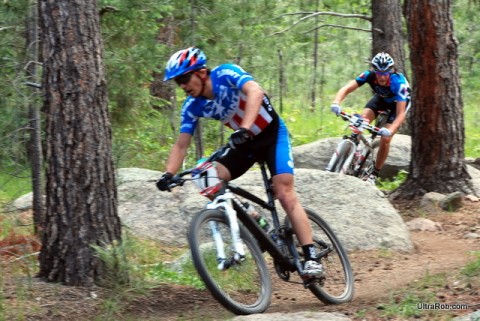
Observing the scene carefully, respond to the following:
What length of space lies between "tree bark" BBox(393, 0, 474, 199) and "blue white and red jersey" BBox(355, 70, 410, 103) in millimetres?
263

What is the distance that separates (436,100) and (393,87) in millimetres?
631

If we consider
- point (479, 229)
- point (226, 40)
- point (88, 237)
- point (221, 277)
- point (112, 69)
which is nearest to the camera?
point (221, 277)

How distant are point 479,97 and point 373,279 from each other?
15576 millimetres

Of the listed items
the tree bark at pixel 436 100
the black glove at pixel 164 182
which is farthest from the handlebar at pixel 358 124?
the black glove at pixel 164 182

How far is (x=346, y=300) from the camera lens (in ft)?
21.2

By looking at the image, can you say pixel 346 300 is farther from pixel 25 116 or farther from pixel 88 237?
pixel 25 116

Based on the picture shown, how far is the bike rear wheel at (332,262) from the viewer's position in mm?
6508

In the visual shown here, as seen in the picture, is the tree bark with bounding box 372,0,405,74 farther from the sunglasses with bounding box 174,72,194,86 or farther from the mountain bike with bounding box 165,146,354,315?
the sunglasses with bounding box 174,72,194,86

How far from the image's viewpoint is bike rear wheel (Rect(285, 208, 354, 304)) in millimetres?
6508

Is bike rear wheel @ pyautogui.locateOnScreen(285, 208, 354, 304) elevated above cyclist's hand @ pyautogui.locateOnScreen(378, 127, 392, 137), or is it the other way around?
cyclist's hand @ pyautogui.locateOnScreen(378, 127, 392, 137)

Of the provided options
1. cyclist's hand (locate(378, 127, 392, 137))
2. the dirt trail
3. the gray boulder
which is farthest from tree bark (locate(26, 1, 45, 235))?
cyclist's hand (locate(378, 127, 392, 137))

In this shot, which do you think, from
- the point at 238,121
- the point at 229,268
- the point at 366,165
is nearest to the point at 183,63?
the point at 238,121

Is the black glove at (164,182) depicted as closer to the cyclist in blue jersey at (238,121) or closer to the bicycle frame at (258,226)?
the cyclist in blue jersey at (238,121)

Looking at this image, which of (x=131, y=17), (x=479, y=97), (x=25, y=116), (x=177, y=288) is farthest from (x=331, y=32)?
(x=177, y=288)
